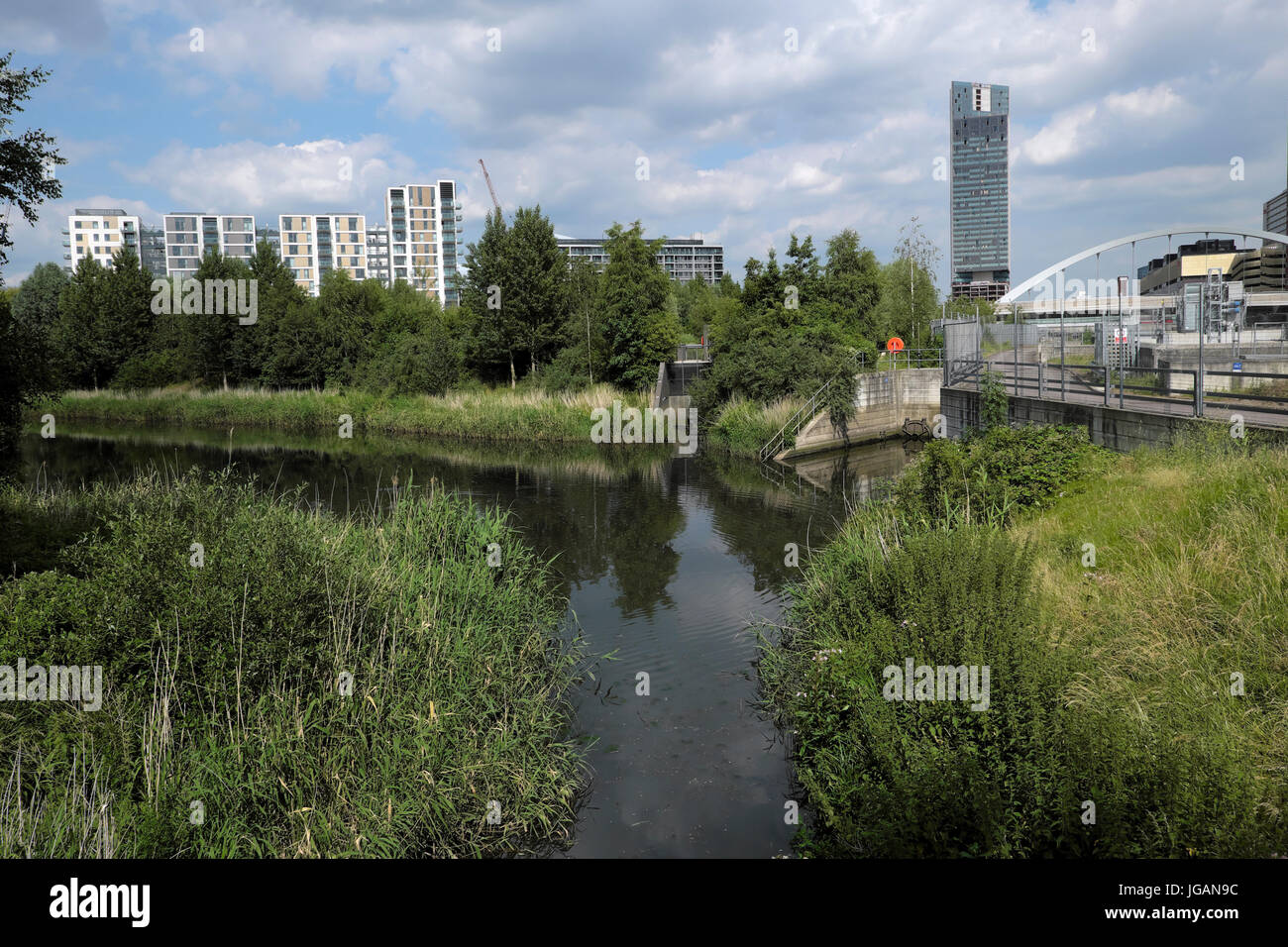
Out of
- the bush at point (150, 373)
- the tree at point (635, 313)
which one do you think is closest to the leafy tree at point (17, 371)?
the tree at point (635, 313)

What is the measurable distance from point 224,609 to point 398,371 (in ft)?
121

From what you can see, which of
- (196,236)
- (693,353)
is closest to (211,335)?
(693,353)

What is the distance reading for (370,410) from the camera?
133 feet

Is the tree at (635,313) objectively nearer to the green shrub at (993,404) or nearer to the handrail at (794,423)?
the handrail at (794,423)

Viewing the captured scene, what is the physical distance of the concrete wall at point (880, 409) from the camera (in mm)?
28188

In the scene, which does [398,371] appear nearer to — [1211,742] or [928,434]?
[928,434]

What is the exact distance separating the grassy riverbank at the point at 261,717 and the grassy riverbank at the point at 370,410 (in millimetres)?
23901

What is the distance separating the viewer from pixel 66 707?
227 inches

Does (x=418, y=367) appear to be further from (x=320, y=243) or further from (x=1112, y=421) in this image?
(x=320, y=243)

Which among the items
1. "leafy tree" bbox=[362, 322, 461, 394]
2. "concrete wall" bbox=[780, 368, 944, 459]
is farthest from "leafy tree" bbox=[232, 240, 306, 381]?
"concrete wall" bbox=[780, 368, 944, 459]

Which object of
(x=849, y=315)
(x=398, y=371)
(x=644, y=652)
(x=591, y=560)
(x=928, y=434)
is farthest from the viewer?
(x=398, y=371)
